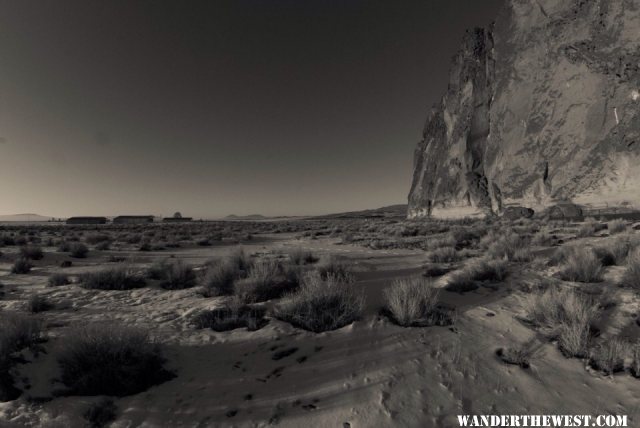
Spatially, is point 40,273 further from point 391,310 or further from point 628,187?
point 628,187

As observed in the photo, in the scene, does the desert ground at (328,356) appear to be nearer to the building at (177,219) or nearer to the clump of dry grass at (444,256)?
the clump of dry grass at (444,256)

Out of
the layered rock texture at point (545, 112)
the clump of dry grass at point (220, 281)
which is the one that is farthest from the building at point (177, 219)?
the clump of dry grass at point (220, 281)

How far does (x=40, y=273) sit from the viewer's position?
32.1ft

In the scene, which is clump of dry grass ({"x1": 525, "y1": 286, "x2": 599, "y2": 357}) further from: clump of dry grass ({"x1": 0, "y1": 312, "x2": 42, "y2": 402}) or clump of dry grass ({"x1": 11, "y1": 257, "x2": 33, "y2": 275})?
clump of dry grass ({"x1": 11, "y1": 257, "x2": 33, "y2": 275})

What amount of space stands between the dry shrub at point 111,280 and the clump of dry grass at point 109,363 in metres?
4.58

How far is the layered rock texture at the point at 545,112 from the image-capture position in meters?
23.4

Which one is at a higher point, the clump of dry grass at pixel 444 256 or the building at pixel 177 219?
the building at pixel 177 219

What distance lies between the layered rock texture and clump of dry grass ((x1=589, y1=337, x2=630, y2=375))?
26278mm

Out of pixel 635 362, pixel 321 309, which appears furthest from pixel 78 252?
pixel 635 362

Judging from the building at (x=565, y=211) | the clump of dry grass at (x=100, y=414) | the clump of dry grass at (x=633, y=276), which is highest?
the building at (x=565, y=211)

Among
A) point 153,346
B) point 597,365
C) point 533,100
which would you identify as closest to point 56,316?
point 153,346

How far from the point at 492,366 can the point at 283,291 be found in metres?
4.07

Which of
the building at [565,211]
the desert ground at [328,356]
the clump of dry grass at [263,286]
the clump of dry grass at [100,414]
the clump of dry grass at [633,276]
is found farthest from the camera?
the building at [565,211]

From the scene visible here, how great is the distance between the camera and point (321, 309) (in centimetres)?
477
